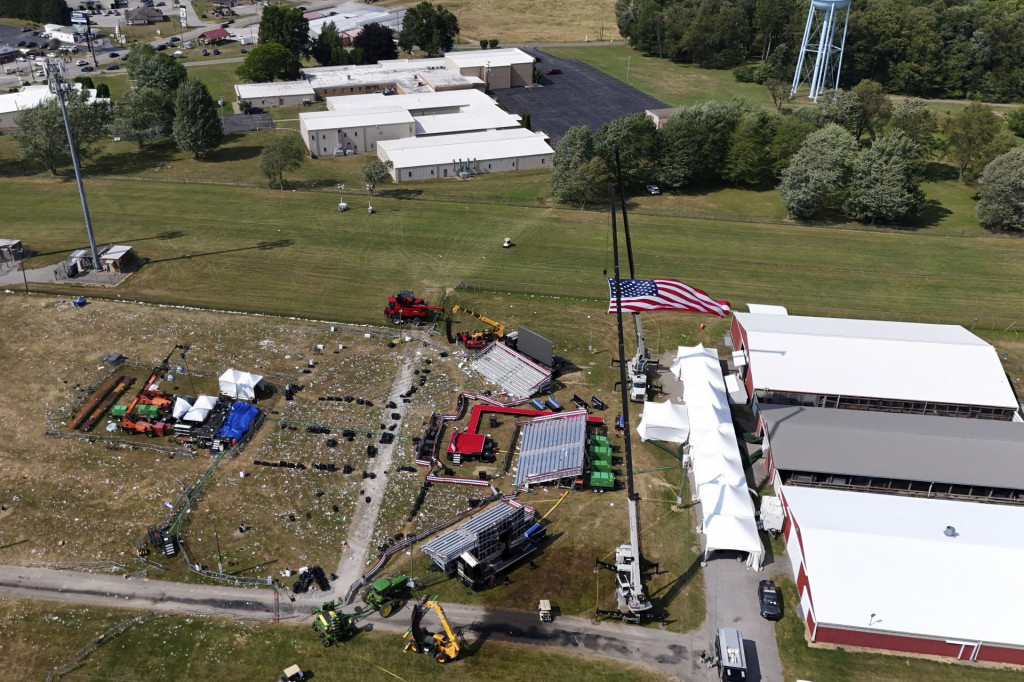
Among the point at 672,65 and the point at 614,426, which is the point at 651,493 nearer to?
the point at 614,426

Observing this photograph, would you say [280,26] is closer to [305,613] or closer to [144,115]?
[144,115]

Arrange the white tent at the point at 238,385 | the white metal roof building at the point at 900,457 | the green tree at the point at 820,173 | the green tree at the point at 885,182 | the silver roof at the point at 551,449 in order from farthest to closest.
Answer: the green tree at the point at 820,173 < the green tree at the point at 885,182 < the white tent at the point at 238,385 < the silver roof at the point at 551,449 < the white metal roof building at the point at 900,457

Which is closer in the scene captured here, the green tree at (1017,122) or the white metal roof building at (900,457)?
the white metal roof building at (900,457)

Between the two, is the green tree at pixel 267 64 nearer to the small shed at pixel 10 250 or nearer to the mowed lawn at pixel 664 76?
the mowed lawn at pixel 664 76

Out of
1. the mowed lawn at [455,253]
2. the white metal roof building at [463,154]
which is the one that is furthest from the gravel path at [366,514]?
the white metal roof building at [463,154]

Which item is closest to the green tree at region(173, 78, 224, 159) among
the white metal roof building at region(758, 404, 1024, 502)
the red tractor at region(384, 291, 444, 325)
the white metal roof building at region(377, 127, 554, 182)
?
the white metal roof building at region(377, 127, 554, 182)

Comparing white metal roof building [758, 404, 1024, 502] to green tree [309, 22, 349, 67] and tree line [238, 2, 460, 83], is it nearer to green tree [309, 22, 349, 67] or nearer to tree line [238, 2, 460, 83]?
tree line [238, 2, 460, 83]

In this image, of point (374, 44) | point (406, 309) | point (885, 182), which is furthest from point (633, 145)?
point (374, 44)
